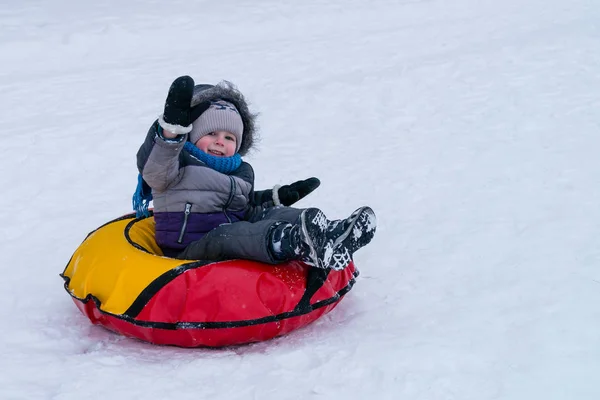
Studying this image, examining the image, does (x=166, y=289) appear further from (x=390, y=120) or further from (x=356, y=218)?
(x=390, y=120)

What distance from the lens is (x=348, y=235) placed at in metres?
2.96

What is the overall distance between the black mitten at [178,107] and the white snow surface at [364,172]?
0.88m

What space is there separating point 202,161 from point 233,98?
0.43m

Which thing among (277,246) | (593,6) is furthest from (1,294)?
(593,6)

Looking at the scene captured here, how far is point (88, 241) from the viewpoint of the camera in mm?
3424

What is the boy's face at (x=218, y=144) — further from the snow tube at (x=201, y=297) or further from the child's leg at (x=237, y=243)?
the snow tube at (x=201, y=297)

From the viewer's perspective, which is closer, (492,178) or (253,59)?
(492,178)

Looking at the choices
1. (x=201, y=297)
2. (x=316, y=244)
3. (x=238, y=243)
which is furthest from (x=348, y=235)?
(x=201, y=297)

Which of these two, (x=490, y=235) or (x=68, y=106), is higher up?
(x=68, y=106)

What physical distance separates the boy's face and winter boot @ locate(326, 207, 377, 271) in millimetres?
795

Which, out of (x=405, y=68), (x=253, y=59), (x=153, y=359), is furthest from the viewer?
(x=253, y=59)

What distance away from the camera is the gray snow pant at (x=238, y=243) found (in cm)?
298

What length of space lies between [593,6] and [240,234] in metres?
7.75

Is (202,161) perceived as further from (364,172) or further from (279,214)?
(364,172)
